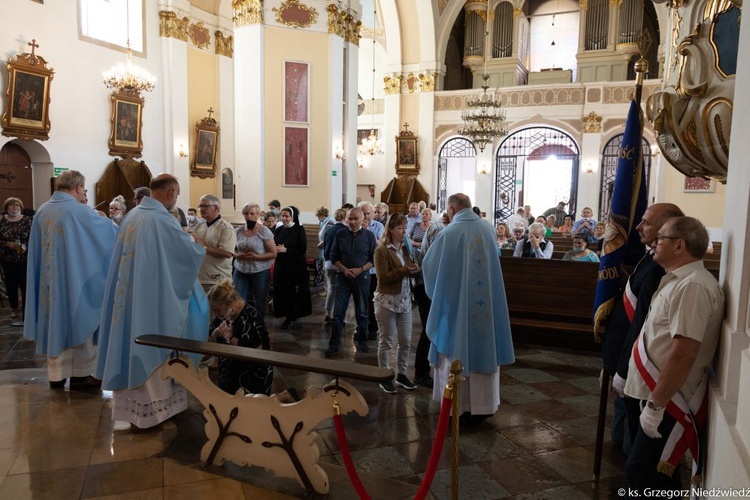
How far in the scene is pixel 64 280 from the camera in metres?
4.40

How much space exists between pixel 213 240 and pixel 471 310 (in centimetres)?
255

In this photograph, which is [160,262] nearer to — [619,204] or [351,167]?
[619,204]

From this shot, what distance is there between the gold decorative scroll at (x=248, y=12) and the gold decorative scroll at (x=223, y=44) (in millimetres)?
3476

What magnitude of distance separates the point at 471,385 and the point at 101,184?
10.5 m

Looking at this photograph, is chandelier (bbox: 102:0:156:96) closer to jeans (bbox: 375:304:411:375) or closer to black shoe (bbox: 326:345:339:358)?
black shoe (bbox: 326:345:339:358)

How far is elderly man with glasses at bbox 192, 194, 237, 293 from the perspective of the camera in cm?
512

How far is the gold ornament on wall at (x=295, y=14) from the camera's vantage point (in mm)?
11746

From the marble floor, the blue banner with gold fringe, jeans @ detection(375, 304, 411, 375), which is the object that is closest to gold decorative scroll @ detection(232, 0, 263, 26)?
the marble floor

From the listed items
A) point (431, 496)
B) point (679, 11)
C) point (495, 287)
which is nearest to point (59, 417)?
point (431, 496)

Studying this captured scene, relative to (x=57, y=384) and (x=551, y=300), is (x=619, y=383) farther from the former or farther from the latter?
(x=57, y=384)

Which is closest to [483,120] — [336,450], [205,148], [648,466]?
[205,148]

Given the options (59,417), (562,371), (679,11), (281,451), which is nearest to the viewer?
(679,11)

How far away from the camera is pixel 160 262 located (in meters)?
3.67

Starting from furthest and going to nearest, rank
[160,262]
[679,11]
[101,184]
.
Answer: [101,184]
[160,262]
[679,11]
